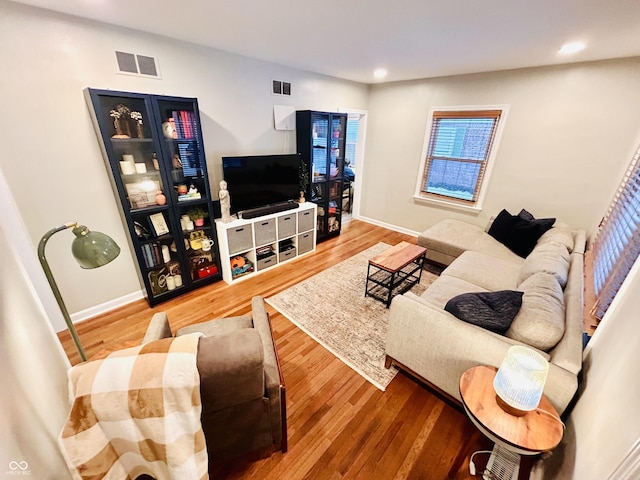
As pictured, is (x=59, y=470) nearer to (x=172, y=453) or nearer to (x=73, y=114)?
(x=172, y=453)

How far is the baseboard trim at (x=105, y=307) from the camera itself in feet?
7.83

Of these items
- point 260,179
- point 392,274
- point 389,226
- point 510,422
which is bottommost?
point 389,226

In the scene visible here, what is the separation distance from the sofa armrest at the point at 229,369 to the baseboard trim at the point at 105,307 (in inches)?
83.9

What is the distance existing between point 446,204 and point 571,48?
2.09m

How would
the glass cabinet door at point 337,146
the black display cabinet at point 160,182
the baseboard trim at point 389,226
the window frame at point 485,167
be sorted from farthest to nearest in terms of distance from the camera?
1. the baseboard trim at point 389,226
2. the glass cabinet door at point 337,146
3. the window frame at point 485,167
4. the black display cabinet at point 160,182

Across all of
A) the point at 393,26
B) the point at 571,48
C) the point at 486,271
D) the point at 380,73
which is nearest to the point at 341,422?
the point at 486,271

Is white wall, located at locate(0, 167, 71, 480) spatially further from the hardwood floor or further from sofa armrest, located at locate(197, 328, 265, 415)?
sofa armrest, located at locate(197, 328, 265, 415)

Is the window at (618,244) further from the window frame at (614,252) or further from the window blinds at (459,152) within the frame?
the window blinds at (459,152)

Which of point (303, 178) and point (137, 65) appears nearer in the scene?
point (137, 65)

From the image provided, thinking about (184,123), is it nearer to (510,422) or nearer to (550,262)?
(510,422)

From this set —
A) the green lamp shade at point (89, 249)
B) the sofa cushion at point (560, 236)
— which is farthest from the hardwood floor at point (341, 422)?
the sofa cushion at point (560, 236)

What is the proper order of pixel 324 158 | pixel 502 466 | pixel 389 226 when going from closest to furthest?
pixel 502 466, pixel 324 158, pixel 389 226

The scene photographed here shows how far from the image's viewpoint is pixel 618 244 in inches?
73.2

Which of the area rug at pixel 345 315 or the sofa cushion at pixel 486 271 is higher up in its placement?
the sofa cushion at pixel 486 271
